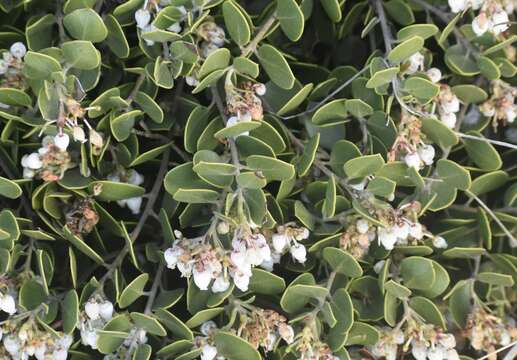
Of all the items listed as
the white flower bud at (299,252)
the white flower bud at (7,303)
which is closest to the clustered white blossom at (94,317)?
the white flower bud at (7,303)

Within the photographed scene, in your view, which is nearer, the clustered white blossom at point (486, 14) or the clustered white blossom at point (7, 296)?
the clustered white blossom at point (7, 296)

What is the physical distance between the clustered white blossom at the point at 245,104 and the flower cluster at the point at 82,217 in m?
0.32

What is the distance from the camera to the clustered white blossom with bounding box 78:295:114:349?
1.42 metres

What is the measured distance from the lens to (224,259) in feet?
4.50

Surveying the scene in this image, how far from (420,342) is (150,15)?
0.86m

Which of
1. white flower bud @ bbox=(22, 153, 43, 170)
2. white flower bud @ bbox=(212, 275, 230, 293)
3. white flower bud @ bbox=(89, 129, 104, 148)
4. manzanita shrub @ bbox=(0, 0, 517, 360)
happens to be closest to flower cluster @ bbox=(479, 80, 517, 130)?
manzanita shrub @ bbox=(0, 0, 517, 360)

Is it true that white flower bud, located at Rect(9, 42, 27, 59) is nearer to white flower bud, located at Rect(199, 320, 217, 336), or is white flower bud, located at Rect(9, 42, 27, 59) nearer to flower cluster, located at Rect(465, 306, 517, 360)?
white flower bud, located at Rect(199, 320, 217, 336)

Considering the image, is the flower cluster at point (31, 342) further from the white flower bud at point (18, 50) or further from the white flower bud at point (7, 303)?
the white flower bud at point (18, 50)

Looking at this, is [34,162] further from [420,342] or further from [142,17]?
[420,342]

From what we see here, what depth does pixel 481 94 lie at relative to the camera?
1.67 m

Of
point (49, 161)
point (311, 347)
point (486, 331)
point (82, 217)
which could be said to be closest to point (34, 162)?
point (49, 161)

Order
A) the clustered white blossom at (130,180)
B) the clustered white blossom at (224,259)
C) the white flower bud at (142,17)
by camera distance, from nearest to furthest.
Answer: the clustered white blossom at (224,259), the white flower bud at (142,17), the clustered white blossom at (130,180)

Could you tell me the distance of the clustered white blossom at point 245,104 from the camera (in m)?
1.42

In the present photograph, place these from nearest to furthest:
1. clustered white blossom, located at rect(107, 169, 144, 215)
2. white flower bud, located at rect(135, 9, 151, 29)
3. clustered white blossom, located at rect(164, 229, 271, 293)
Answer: clustered white blossom, located at rect(164, 229, 271, 293) → white flower bud, located at rect(135, 9, 151, 29) → clustered white blossom, located at rect(107, 169, 144, 215)
